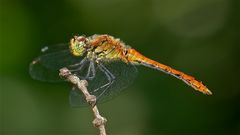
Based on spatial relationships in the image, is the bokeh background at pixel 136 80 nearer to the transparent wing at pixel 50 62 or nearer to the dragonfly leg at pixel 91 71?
the transparent wing at pixel 50 62

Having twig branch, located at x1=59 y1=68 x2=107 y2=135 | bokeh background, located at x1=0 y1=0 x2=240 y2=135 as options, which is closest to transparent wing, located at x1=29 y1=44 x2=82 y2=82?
bokeh background, located at x1=0 y1=0 x2=240 y2=135

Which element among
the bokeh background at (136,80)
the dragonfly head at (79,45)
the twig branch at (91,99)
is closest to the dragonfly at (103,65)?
the dragonfly head at (79,45)

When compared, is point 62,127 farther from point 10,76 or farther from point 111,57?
point 111,57

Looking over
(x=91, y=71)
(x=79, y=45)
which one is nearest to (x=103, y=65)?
(x=91, y=71)

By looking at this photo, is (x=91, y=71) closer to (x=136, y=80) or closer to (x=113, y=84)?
(x=113, y=84)

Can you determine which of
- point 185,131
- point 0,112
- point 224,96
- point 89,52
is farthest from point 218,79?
point 0,112

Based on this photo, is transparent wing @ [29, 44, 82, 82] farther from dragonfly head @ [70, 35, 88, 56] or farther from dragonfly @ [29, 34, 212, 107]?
dragonfly head @ [70, 35, 88, 56]
